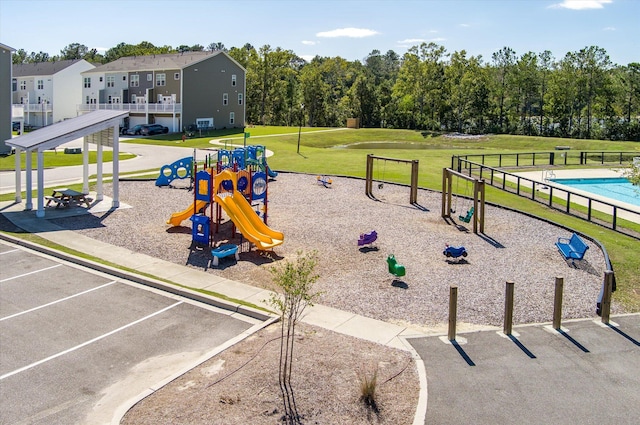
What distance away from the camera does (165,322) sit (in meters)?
12.0

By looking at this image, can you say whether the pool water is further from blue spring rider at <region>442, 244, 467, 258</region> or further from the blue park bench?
blue spring rider at <region>442, 244, 467, 258</region>

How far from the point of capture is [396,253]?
57.5 ft

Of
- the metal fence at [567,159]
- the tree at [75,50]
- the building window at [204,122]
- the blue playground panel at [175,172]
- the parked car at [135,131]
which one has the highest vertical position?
the tree at [75,50]

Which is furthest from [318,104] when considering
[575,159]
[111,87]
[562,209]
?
[562,209]

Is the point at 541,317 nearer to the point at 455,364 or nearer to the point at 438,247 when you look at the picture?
the point at 455,364

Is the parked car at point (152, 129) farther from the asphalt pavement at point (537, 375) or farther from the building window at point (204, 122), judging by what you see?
the asphalt pavement at point (537, 375)

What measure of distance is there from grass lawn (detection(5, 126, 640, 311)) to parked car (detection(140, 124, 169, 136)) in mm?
2374

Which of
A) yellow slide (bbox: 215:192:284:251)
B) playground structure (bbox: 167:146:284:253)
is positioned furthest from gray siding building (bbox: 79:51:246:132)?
yellow slide (bbox: 215:192:284:251)

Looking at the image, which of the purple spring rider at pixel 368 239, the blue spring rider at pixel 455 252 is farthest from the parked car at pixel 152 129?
the blue spring rider at pixel 455 252

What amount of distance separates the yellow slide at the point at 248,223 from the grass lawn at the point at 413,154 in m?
9.57

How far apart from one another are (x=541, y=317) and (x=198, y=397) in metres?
7.85

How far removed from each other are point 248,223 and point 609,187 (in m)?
28.3

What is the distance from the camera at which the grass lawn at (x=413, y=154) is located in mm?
18344

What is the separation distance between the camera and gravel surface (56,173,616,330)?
44.0ft
